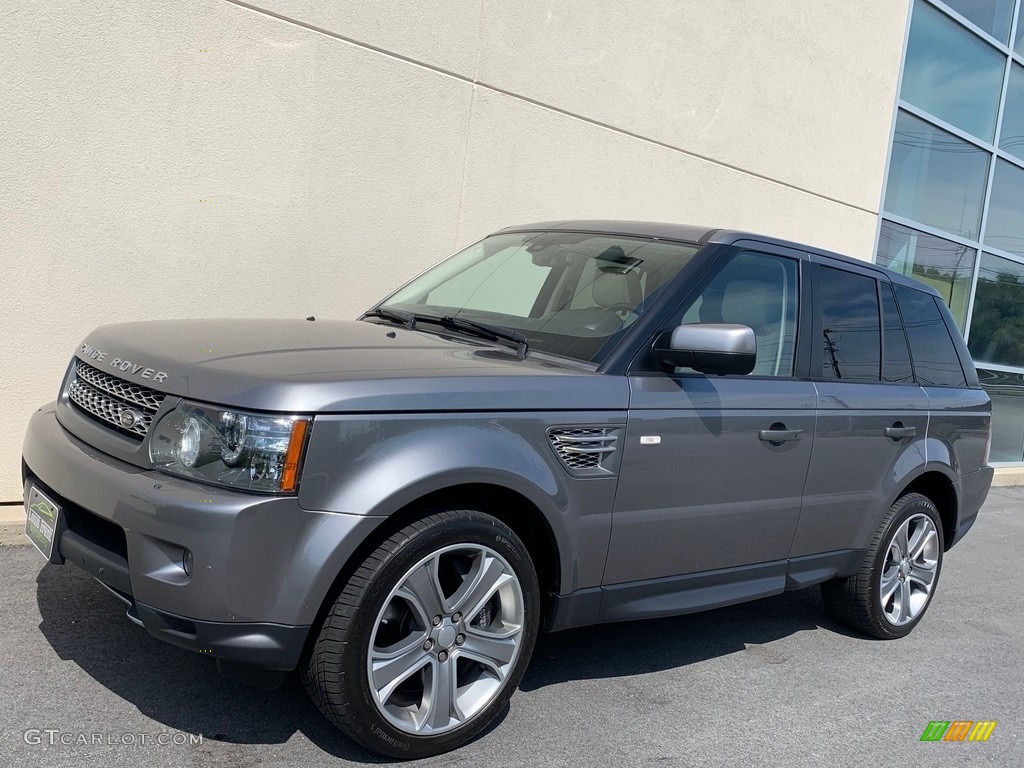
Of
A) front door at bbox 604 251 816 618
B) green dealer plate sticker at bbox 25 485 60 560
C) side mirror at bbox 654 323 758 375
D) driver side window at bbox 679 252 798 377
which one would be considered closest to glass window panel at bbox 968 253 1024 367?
driver side window at bbox 679 252 798 377

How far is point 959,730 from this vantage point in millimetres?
3928

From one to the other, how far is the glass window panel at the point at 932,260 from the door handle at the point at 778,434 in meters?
7.93

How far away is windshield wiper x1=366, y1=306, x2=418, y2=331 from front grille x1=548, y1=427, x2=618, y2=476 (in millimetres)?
1010

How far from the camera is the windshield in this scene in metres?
3.66

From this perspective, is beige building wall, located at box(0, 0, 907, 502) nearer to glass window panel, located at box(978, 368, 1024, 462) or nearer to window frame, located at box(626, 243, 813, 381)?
window frame, located at box(626, 243, 813, 381)

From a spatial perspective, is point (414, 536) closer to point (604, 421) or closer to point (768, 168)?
point (604, 421)

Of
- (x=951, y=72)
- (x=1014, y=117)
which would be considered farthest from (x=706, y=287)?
(x=1014, y=117)

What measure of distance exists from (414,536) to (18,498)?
3.11m

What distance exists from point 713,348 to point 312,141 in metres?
3.39

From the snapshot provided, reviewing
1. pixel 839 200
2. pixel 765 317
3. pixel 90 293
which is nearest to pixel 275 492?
pixel 765 317

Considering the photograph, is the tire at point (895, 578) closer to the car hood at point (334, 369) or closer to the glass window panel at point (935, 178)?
the car hood at point (334, 369)

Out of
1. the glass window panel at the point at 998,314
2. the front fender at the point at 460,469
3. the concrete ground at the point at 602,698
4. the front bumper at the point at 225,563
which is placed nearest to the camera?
the front bumper at the point at 225,563

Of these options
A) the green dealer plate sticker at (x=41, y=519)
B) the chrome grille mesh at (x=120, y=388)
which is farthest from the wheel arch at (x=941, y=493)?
the green dealer plate sticker at (x=41, y=519)

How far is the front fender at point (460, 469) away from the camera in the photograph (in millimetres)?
2664
